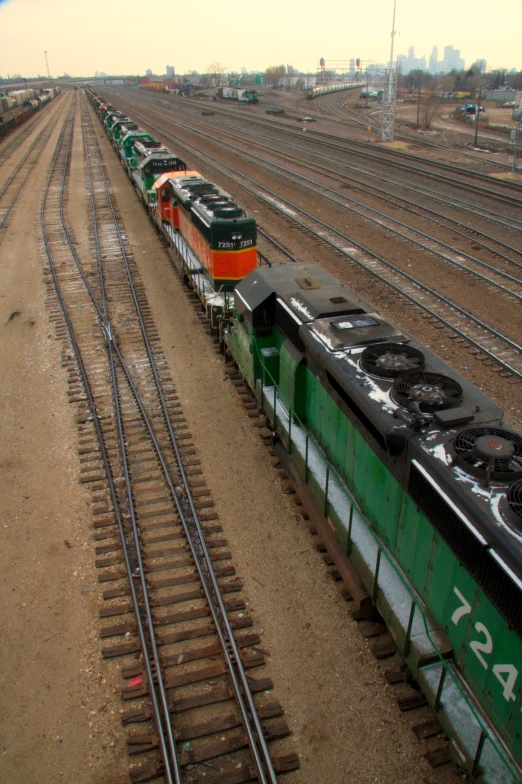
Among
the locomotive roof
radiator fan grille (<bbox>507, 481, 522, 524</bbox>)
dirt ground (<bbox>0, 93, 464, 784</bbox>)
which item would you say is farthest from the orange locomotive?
radiator fan grille (<bbox>507, 481, 522, 524</bbox>)

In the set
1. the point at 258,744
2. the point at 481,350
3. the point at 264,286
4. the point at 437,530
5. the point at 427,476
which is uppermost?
the point at 264,286

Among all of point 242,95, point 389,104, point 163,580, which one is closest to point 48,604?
point 163,580

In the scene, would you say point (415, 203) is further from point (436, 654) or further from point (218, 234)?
point (436, 654)

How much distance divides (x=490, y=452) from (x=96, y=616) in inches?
244

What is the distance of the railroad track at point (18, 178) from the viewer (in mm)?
33000

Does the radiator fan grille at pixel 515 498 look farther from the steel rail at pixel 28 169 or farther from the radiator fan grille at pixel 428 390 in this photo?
the steel rail at pixel 28 169

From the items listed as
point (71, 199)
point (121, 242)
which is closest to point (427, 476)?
point (121, 242)

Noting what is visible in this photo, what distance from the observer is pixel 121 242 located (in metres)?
26.2

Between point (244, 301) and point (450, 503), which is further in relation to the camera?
point (244, 301)

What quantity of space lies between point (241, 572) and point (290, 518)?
5.03ft

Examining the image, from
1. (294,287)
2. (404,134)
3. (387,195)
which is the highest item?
(404,134)

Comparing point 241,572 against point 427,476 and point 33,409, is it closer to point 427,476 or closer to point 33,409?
point 427,476

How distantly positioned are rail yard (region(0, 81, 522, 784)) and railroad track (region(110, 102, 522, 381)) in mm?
140

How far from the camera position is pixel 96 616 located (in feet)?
27.6
